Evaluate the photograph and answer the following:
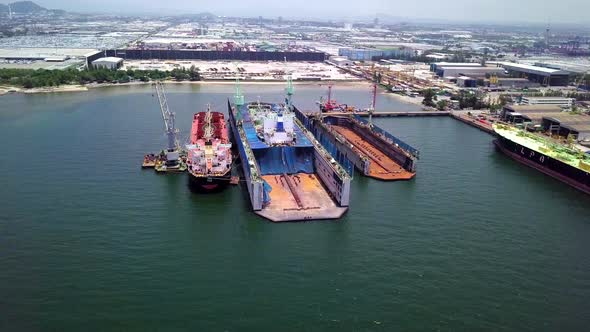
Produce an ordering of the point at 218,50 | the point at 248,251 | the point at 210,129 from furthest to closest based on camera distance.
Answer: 1. the point at 218,50
2. the point at 210,129
3. the point at 248,251

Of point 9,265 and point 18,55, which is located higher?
point 18,55

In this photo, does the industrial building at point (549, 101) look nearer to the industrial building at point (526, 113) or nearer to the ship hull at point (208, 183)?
the industrial building at point (526, 113)

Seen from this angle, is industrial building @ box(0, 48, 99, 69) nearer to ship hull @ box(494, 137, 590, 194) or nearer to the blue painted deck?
the blue painted deck

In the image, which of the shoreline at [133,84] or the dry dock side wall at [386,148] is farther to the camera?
the shoreline at [133,84]

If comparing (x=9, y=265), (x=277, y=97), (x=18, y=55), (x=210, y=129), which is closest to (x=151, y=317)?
(x=9, y=265)

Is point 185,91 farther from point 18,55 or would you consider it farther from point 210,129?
point 18,55

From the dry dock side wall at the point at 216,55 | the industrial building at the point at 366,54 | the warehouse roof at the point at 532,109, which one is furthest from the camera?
the industrial building at the point at 366,54

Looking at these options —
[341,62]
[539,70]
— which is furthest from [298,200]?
[341,62]

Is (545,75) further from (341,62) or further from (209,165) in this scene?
(209,165)

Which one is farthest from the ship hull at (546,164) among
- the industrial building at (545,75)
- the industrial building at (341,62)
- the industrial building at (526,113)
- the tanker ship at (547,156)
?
the industrial building at (341,62)
